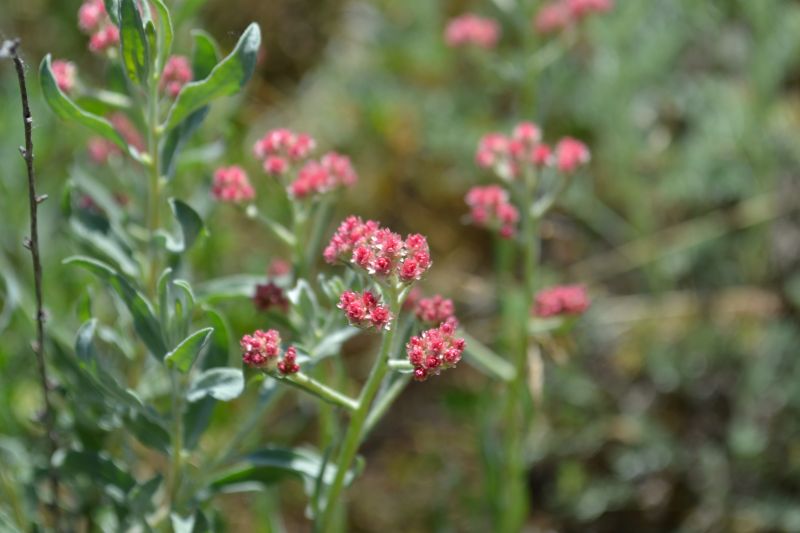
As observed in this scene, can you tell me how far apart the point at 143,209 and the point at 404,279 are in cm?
77

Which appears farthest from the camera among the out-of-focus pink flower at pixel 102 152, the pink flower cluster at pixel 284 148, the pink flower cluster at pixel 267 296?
the out-of-focus pink flower at pixel 102 152

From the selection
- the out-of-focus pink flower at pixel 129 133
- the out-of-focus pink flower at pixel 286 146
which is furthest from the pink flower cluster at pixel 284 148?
the out-of-focus pink flower at pixel 129 133

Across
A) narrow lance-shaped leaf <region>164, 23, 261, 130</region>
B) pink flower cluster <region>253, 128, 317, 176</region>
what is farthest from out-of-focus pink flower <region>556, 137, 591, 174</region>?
narrow lance-shaped leaf <region>164, 23, 261, 130</region>

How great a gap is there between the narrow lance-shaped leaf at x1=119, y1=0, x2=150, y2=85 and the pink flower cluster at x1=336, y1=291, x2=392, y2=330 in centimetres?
41

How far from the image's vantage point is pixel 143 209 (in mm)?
1795

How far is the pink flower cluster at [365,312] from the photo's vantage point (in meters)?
1.17

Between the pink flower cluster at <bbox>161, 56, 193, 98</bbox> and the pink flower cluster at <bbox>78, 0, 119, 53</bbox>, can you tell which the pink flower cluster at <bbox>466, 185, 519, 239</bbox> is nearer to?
the pink flower cluster at <bbox>161, 56, 193, 98</bbox>

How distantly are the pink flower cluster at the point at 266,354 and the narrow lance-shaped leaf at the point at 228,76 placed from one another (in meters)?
0.33

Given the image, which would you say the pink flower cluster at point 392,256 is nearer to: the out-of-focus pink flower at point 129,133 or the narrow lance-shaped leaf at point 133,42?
the narrow lance-shaped leaf at point 133,42

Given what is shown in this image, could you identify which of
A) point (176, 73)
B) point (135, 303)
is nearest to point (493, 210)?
point (176, 73)

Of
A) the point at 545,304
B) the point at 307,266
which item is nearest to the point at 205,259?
the point at 307,266

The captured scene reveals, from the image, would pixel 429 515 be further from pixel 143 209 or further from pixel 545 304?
pixel 143 209

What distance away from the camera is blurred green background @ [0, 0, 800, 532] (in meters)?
2.39

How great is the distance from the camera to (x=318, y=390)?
4.16 ft
